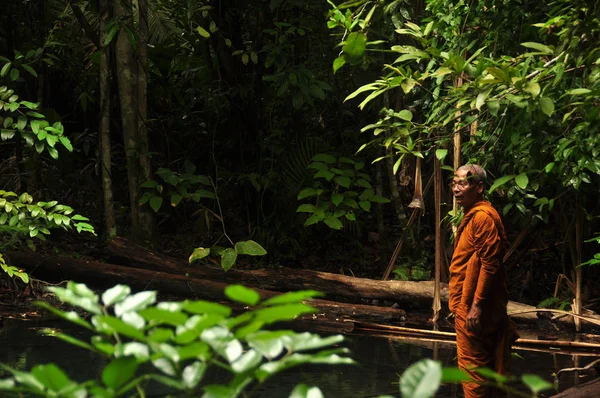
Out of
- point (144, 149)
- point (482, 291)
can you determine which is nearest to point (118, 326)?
point (482, 291)

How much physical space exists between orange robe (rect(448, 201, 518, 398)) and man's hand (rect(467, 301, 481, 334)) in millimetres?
28

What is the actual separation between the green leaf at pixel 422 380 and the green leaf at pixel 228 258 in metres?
8.67

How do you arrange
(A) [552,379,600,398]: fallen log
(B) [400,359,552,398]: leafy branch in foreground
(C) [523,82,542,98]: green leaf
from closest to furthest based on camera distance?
(B) [400,359,552,398]: leafy branch in foreground
(C) [523,82,542,98]: green leaf
(A) [552,379,600,398]: fallen log

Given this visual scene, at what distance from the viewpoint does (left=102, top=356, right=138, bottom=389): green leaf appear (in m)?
1.18

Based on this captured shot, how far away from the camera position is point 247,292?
1.17 m

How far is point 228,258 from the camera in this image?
32.6 feet

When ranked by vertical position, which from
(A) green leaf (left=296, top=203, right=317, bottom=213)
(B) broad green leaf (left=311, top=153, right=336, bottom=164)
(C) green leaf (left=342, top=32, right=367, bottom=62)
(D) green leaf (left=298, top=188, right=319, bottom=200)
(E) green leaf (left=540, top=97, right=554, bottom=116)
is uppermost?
(C) green leaf (left=342, top=32, right=367, bottom=62)

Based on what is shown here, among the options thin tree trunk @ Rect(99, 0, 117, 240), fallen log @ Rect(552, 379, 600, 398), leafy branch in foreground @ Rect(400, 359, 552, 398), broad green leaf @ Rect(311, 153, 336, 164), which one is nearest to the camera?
leafy branch in foreground @ Rect(400, 359, 552, 398)

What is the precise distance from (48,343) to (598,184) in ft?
18.6

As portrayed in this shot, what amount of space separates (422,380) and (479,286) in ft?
14.8

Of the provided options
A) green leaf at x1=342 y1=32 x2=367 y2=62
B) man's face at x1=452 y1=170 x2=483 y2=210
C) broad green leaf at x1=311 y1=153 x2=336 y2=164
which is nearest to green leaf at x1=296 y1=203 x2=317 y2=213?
broad green leaf at x1=311 y1=153 x2=336 y2=164

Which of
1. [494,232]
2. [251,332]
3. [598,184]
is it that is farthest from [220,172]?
[251,332]

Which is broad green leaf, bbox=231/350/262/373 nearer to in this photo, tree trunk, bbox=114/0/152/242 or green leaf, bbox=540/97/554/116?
green leaf, bbox=540/97/554/116

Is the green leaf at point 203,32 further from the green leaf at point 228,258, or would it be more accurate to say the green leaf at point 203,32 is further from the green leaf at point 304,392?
the green leaf at point 304,392
